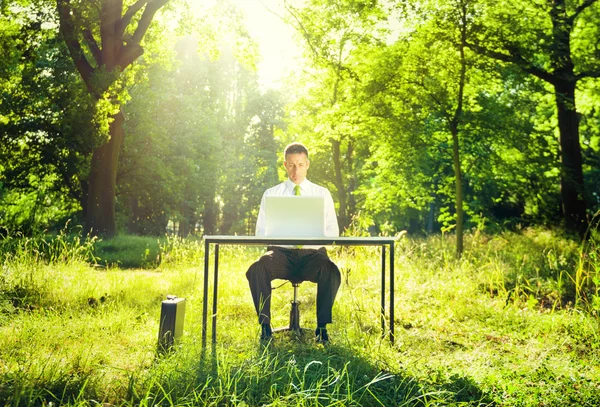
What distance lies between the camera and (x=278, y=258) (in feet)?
15.2

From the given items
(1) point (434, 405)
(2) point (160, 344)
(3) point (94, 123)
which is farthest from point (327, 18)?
(1) point (434, 405)

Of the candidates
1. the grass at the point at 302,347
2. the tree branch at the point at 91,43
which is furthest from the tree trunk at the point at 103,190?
the grass at the point at 302,347

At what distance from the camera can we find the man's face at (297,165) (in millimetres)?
4773

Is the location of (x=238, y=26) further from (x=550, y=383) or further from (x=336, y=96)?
(x=550, y=383)

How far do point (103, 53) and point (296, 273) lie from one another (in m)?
10.4

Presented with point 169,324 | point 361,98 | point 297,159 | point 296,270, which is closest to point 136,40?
point 361,98

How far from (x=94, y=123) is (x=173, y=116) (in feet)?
42.7

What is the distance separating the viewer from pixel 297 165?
478 centimetres

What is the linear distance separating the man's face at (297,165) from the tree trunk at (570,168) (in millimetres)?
8689

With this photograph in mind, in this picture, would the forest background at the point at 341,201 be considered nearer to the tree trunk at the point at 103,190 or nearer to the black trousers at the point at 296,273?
the tree trunk at the point at 103,190

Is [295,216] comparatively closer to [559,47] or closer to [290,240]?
[290,240]

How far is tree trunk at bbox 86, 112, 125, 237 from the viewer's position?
1377cm

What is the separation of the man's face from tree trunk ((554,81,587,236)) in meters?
8.69

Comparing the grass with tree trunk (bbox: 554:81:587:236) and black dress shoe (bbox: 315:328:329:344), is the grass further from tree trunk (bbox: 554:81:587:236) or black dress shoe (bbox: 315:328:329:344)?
tree trunk (bbox: 554:81:587:236)
